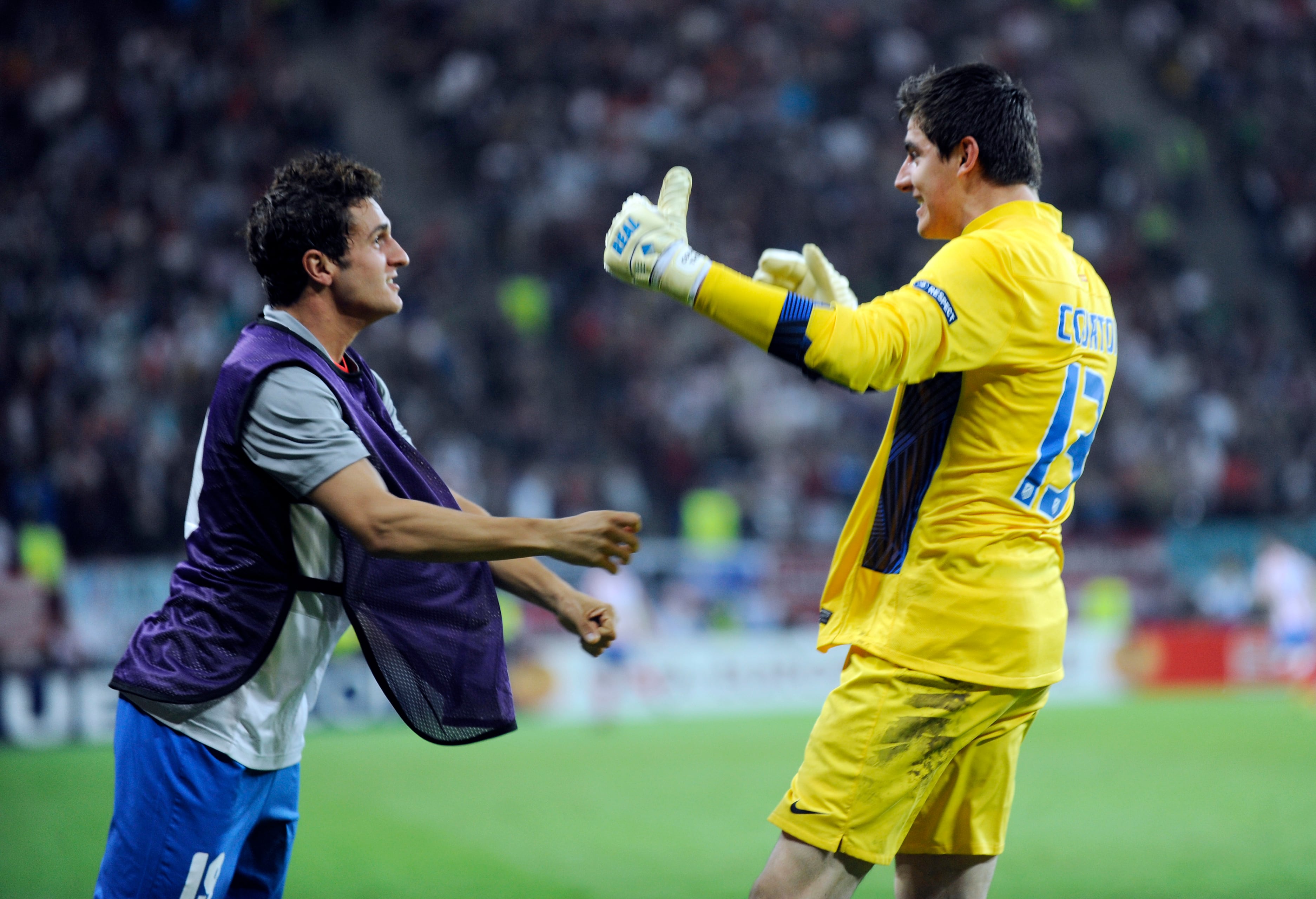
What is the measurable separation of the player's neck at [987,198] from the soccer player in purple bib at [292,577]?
4.06 ft

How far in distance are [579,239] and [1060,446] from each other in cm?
1538

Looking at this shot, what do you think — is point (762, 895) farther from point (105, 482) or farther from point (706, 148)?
point (706, 148)

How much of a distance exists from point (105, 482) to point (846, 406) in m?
9.62

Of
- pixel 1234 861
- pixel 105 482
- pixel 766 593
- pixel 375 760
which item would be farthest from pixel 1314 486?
pixel 105 482

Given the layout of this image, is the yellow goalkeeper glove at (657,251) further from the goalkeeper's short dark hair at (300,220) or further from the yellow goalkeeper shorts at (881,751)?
the yellow goalkeeper shorts at (881,751)

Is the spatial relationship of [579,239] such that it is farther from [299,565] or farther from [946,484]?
[299,565]

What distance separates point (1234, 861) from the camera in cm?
686

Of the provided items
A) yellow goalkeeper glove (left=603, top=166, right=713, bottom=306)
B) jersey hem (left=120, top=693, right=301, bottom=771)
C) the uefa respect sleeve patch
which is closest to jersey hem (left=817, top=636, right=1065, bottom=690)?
the uefa respect sleeve patch

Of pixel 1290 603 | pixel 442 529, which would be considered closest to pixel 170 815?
pixel 442 529

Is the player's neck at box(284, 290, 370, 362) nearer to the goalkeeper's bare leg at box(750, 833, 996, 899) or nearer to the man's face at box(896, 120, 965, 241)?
the man's face at box(896, 120, 965, 241)

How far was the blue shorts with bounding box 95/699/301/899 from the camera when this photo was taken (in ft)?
9.10

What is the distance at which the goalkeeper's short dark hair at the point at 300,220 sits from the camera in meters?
3.01

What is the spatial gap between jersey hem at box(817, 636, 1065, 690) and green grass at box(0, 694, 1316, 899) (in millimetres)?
3491

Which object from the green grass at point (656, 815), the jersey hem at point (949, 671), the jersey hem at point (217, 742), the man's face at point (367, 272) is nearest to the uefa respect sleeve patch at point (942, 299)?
Answer: the jersey hem at point (949, 671)
